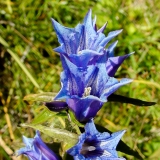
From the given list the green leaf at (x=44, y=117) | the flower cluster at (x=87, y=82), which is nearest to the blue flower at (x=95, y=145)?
the flower cluster at (x=87, y=82)

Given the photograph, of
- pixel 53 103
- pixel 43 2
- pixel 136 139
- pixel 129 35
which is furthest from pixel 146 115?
pixel 53 103

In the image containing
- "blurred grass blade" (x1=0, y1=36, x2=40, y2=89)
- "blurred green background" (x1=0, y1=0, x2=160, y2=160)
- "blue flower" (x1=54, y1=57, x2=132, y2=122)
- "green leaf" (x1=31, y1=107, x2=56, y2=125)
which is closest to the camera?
"blue flower" (x1=54, y1=57, x2=132, y2=122)

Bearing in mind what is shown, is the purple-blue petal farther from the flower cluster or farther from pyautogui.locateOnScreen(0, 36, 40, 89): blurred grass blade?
pyautogui.locateOnScreen(0, 36, 40, 89): blurred grass blade

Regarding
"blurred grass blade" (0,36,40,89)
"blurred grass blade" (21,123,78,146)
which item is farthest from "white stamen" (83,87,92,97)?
"blurred grass blade" (0,36,40,89)

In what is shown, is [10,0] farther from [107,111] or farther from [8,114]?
[107,111]

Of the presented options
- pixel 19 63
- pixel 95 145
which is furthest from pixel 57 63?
pixel 95 145

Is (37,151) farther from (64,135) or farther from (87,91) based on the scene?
(87,91)
